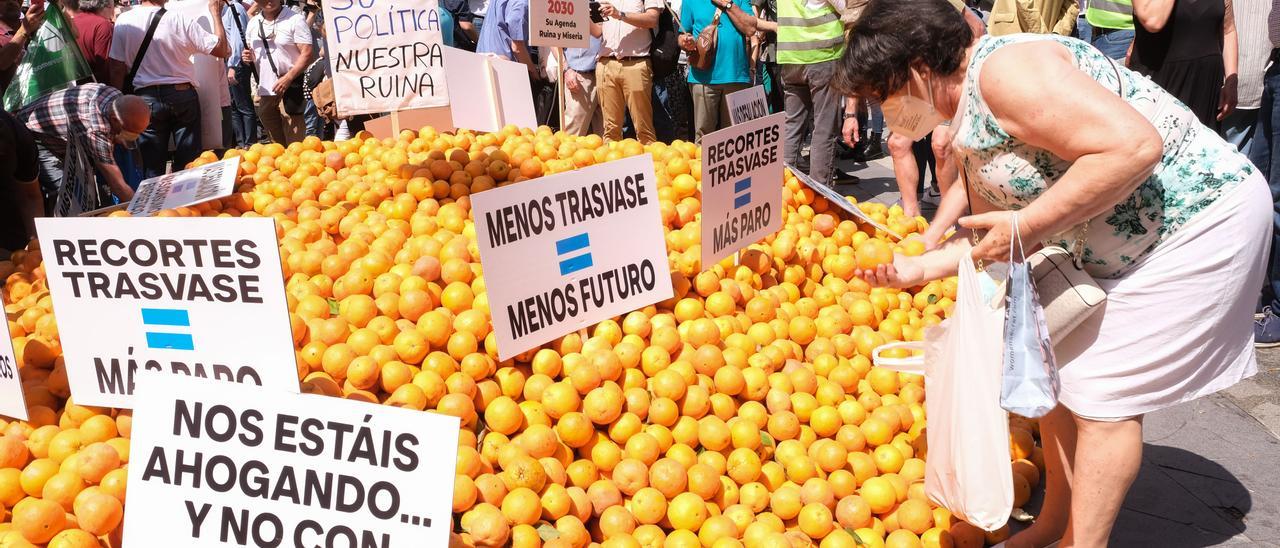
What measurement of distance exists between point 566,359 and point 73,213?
9.50 feet

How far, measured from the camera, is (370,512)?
1.73m

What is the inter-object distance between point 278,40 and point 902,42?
7737mm

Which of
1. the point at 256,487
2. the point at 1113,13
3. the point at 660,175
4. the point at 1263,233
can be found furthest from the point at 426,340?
the point at 1113,13

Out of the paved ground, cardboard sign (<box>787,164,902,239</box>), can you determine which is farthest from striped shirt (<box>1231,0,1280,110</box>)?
cardboard sign (<box>787,164,902,239</box>)

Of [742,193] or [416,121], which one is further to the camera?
[416,121]

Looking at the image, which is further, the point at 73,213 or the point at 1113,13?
the point at 1113,13

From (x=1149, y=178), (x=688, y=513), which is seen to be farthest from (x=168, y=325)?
(x=1149, y=178)

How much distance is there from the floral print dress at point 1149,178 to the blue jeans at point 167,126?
21.9 ft

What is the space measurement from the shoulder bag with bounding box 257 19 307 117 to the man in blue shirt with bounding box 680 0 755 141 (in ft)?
12.9

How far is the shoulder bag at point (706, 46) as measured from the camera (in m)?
7.12

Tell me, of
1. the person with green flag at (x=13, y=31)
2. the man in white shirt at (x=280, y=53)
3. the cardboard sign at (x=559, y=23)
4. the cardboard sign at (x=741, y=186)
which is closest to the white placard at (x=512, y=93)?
the cardboard sign at (x=559, y=23)

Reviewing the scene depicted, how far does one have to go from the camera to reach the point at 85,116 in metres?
4.75

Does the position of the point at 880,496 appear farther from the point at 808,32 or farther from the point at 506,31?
the point at 506,31

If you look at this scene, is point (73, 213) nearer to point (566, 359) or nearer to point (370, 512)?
point (566, 359)
